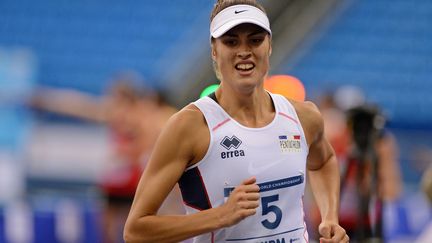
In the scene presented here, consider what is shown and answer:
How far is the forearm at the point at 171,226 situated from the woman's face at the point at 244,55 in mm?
554

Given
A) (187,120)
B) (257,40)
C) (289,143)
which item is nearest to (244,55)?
(257,40)

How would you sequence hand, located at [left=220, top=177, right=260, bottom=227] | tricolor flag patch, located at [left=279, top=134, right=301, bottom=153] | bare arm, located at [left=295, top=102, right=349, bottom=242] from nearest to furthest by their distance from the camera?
hand, located at [left=220, top=177, right=260, bottom=227]
tricolor flag patch, located at [left=279, top=134, right=301, bottom=153]
bare arm, located at [left=295, top=102, right=349, bottom=242]

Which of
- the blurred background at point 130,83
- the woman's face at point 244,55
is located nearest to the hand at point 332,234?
the woman's face at point 244,55

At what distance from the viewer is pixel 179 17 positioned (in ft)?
55.9

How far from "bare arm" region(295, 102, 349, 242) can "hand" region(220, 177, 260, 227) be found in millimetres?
485

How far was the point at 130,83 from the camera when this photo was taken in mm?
10453

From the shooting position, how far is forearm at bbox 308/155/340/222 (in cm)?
457

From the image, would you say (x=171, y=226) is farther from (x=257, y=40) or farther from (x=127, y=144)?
(x=127, y=144)

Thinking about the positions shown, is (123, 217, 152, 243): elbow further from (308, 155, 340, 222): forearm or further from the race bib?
(308, 155, 340, 222): forearm

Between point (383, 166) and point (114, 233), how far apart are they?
9.49 ft

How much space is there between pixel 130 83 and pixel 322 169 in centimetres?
592

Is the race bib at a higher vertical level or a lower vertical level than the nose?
lower

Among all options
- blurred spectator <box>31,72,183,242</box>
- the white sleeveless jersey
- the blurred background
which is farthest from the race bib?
blurred spectator <box>31,72,183,242</box>

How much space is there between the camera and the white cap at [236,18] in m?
4.08
